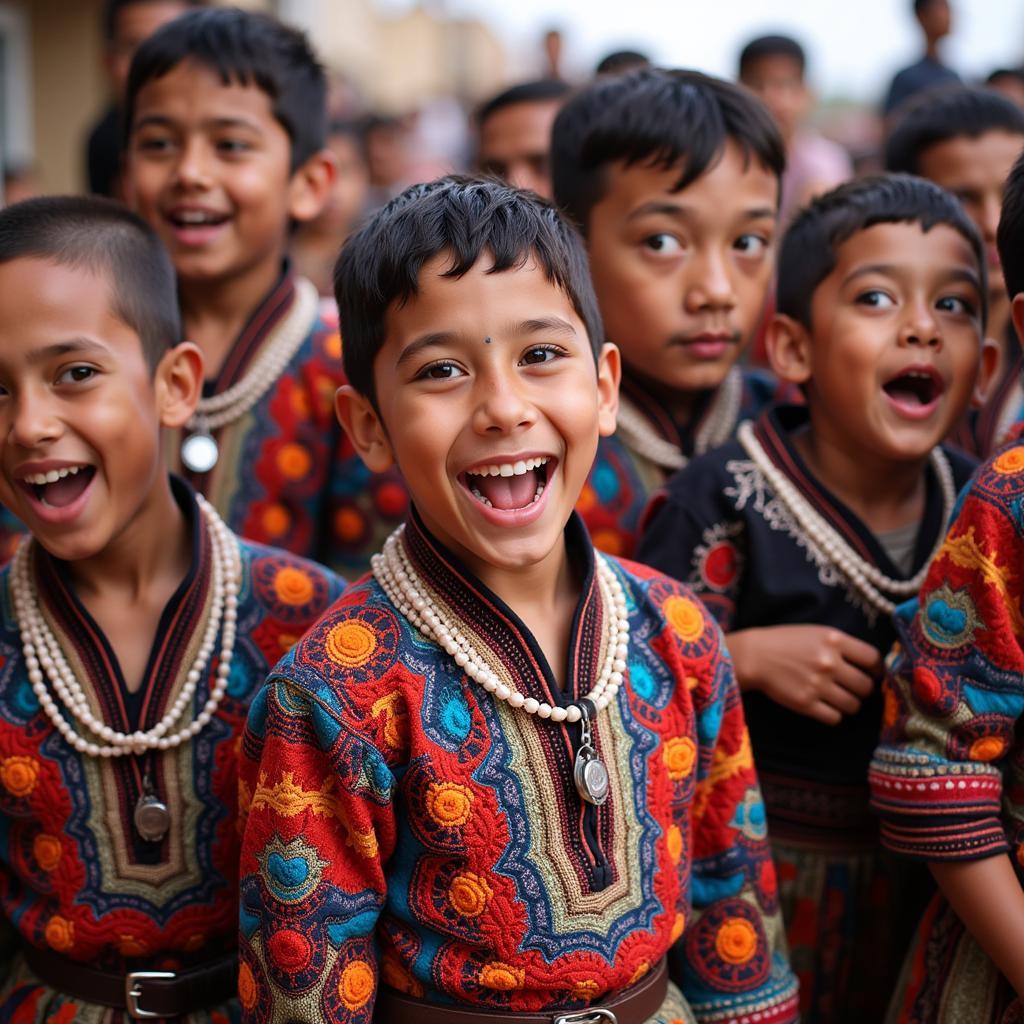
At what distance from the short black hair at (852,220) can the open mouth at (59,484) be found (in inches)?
46.5

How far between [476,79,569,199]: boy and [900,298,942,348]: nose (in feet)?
6.17

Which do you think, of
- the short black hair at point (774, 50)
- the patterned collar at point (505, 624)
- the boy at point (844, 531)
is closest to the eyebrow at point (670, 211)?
the boy at point (844, 531)

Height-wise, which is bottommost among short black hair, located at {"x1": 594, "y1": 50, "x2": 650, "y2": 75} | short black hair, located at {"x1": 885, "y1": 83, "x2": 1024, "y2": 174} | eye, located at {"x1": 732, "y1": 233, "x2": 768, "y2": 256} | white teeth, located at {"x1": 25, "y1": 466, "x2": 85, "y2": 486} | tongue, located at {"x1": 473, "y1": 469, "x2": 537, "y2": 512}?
white teeth, located at {"x1": 25, "y1": 466, "x2": 85, "y2": 486}

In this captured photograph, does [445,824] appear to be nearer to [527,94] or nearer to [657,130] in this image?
[657,130]

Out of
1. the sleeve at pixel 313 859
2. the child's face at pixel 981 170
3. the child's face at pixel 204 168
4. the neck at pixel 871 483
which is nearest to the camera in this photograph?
the sleeve at pixel 313 859

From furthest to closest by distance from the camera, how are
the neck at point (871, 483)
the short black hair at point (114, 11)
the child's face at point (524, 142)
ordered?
1. the short black hair at point (114, 11)
2. the child's face at point (524, 142)
3. the neck at point (871, 483)

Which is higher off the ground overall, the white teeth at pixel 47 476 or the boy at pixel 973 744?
the white teeth at pixel 47 476

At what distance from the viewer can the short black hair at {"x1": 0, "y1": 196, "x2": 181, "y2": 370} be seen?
181cm

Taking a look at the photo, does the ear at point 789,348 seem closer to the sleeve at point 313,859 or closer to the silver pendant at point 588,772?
the silver pendant at point 588,772

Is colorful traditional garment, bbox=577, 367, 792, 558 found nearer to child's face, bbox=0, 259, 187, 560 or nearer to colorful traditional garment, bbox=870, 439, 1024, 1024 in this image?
colorful traditional garment, bbox=870, 439, 1024, 1024

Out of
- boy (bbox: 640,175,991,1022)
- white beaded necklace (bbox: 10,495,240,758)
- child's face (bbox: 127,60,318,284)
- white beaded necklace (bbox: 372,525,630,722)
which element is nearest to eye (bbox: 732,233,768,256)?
boy (bbox: 640,175,991,1022)

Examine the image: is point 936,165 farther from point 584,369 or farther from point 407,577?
point 407,577

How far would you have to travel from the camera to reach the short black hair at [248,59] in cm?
265

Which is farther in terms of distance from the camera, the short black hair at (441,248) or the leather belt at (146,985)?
the leather belt at (146,985)
